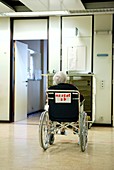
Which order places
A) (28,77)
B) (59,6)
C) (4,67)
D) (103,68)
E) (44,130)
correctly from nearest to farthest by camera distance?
(44,130), (59,6), (103,68), (4,67), (28,77)

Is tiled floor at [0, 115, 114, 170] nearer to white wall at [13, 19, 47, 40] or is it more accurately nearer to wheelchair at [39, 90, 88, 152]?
wheelchair at [39, 90, 88, 152]

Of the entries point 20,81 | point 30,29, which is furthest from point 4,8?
point 20,81

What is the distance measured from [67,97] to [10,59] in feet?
11.1

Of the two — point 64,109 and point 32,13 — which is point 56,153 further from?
point 32,13

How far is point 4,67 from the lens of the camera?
288 inches

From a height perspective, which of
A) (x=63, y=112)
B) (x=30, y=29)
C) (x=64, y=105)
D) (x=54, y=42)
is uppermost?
(x=30, y=29)

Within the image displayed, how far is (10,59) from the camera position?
7316 millimetres

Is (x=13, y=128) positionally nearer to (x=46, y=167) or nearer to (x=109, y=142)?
(x=109, y=142)

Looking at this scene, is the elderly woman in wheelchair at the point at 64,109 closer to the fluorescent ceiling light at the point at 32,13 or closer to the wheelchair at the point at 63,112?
the wheelchair at the point at 63,112

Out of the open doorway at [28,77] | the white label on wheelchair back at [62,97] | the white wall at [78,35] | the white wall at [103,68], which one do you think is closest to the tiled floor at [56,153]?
the white label on wheelchair back at [62,97]

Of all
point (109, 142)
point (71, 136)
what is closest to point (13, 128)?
point (71, 136)

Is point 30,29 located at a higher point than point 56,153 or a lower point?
higher

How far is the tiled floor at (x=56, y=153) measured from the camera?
3.51 m

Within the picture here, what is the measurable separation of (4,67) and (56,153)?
3.73m
